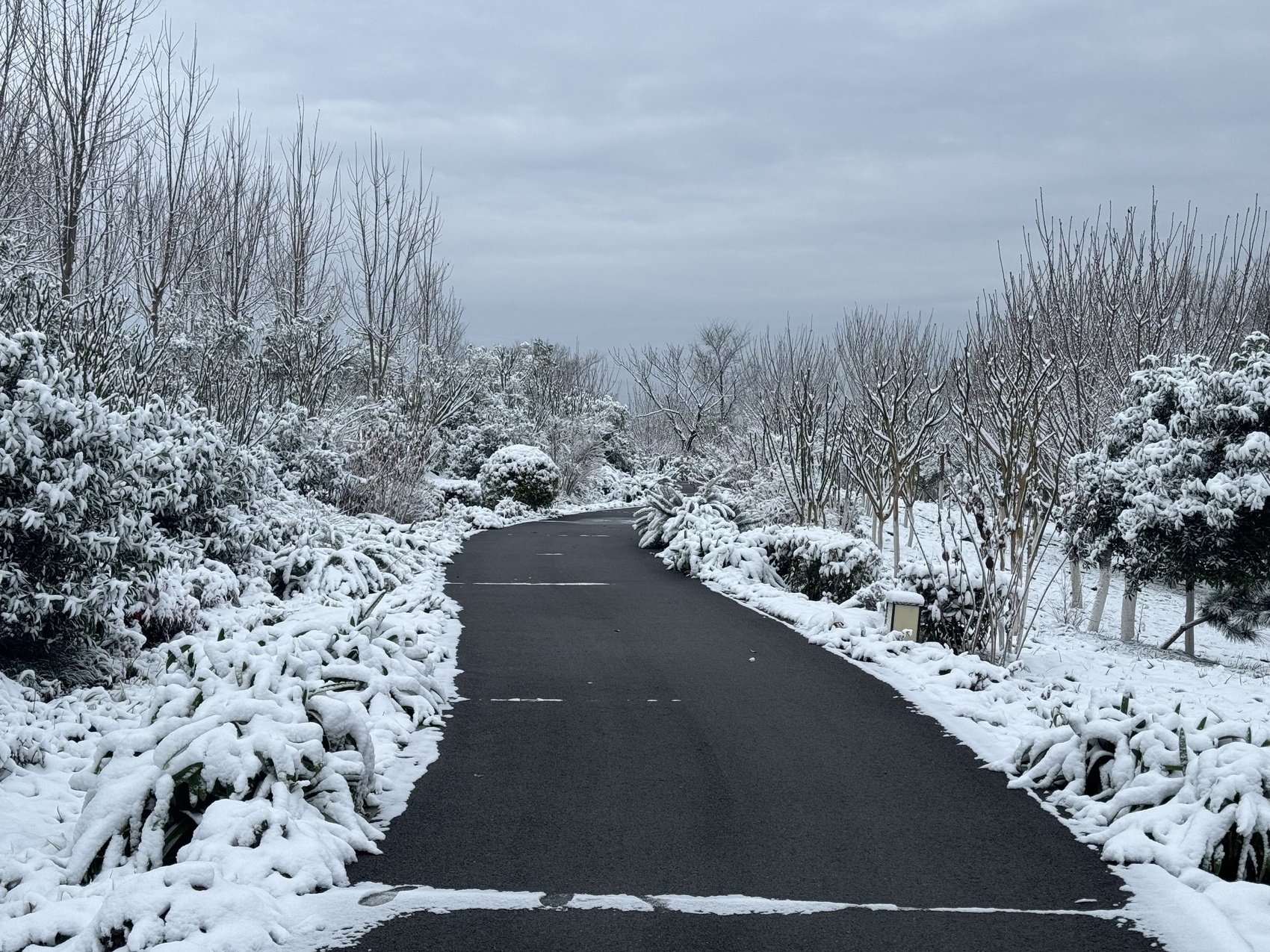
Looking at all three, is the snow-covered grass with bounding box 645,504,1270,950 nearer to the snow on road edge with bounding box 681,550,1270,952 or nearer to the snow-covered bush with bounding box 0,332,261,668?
the snow on road edge with bounding box 681,550,1270,952

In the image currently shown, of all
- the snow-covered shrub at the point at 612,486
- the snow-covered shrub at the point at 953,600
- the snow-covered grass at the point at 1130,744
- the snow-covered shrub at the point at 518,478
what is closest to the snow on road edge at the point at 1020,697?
the snow-covered grass at the point at 1130,744

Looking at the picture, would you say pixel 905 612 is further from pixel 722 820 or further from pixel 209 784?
pixel 209 784

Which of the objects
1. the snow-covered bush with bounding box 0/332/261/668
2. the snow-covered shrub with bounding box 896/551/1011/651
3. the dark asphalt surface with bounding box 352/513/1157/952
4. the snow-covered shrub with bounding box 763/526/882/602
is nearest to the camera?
the dark asphalt surface with bounding box 352/513/1157/952

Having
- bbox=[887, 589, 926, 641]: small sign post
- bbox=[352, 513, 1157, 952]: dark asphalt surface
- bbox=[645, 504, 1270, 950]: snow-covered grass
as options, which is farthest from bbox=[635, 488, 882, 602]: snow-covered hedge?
bbox=[352, 513, 1157, 952]: dark asphalt surface

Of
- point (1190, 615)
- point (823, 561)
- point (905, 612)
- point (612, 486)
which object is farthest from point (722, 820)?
point (612, 486)

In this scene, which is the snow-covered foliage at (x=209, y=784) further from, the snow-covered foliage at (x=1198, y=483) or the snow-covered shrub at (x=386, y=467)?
the snow-covered shrub at (x=386, y=467)

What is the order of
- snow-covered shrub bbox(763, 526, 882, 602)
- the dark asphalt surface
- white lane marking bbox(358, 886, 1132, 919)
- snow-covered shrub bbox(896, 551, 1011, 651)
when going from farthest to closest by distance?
1. snow-covered shrub bbox(763, 526, 882, 602)
2. snow-covered shrub bbox(896, 551, 1011, 651)
3. white lane marking bbox(358, 886, 1132, 919)
4. the dark asphalt surface

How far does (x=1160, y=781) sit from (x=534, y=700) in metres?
4.03

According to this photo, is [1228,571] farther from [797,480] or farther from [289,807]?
[289,807]

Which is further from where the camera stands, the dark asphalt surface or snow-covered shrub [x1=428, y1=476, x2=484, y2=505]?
snow-covered shrub [x1=428, y1=476, x2=484, y2=505]

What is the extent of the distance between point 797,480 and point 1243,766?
1317 centimetres

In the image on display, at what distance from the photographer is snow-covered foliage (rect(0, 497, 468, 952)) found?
3.64m

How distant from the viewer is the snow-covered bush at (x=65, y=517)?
6855mm

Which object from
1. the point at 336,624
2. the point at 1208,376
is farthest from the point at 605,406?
the point at 336,624
